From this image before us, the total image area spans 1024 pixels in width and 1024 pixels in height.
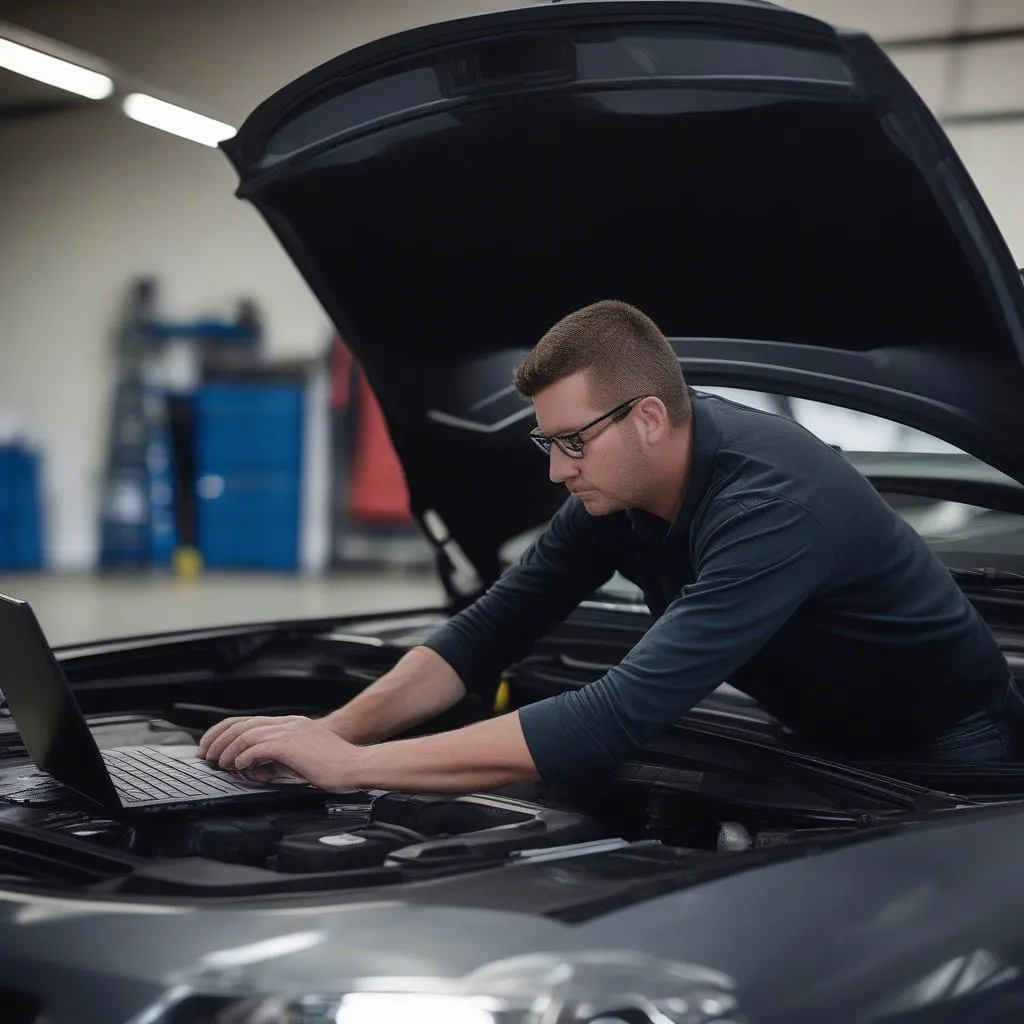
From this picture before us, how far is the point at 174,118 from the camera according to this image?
9148 millimetres

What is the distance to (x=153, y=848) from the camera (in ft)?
4.61

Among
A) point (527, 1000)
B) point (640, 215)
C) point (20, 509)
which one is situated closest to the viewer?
point (527, 1000)

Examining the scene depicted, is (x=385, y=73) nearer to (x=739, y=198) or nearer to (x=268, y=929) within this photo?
(x=739, y=198)

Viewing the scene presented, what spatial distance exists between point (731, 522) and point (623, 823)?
0.40m

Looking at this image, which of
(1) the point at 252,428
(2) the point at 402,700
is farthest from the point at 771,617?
(1) the point at 252,428

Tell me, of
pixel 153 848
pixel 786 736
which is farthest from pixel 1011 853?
pixel 153 848

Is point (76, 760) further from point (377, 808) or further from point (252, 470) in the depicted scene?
point (252, 470)

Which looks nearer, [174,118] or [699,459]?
[699,459]

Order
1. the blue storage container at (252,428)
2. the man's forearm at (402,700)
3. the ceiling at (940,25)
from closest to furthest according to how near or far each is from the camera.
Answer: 1. the man's forearm at (402,700)
2. the ceiling at (940,25)
3. the blue storage container at (252,428)

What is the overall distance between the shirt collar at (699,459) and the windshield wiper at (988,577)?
0.48 m

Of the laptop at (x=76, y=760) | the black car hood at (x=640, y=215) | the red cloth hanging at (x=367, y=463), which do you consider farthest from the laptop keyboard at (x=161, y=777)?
the red cloth hanging at (x=367, y=463)

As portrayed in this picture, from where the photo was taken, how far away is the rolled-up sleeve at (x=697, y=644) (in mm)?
1440

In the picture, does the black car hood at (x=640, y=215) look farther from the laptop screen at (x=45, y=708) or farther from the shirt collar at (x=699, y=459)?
the laptop screen at (x=45, y=708)

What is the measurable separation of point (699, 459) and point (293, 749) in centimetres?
62
